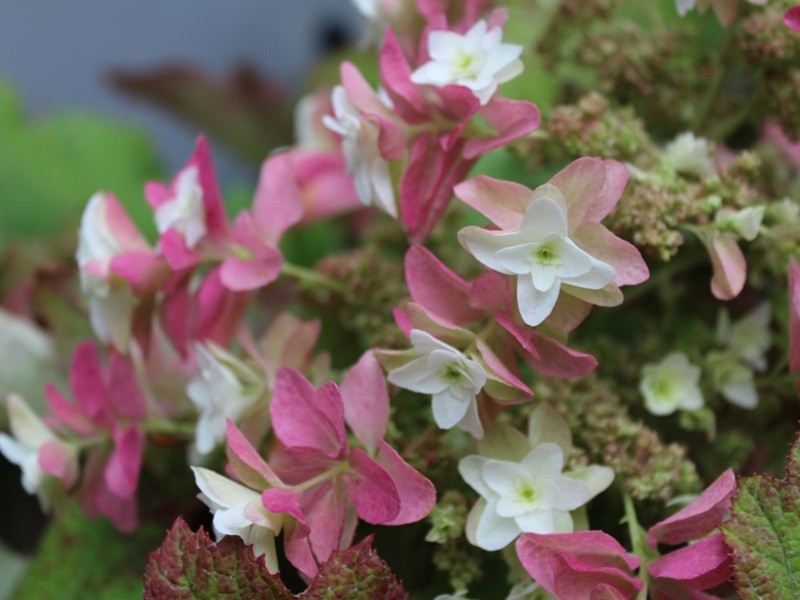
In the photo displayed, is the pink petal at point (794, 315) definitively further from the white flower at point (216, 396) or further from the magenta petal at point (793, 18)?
the white flower at point (216, 396)

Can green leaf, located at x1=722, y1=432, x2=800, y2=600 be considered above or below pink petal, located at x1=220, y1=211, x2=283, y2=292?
below

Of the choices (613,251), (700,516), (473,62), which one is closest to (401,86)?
(473,62)

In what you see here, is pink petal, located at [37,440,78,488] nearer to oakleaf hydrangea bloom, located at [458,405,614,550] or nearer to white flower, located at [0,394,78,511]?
white flower, located at [0,394,78,511]

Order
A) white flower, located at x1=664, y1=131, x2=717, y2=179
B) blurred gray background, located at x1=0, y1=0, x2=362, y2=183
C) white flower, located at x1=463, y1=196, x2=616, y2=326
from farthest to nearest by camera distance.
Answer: blurred gray background, located at x1=0, y1=0, x2=362, y2=183, white flower, located at x1=664, y1=131, x2=717, y2=179, white flower, located at x1=463, y1=196, x2=616, y2=326

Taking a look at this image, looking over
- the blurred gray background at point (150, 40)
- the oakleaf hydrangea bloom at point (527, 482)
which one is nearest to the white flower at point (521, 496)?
the oakleaf hydrangea bloom at point (527, 482)

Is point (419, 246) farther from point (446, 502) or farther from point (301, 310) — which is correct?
point (301, 310)

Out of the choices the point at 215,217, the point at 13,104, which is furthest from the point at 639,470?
the point at 13,104

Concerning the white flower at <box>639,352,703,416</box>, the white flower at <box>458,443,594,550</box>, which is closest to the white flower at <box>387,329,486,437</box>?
the white flower at <box>458,443,594,550</box>
